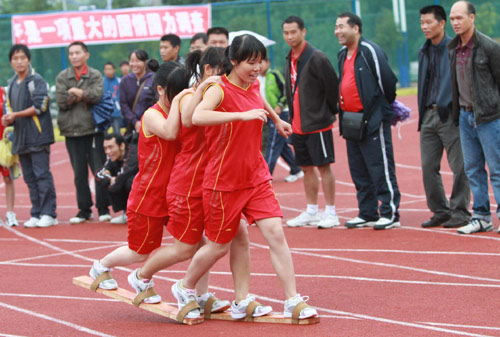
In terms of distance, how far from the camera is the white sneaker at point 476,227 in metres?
8.51

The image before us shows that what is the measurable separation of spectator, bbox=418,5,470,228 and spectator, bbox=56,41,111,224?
4.21 meters

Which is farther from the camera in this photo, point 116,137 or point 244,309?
point 116,137

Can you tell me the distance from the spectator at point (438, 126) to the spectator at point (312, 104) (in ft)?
3.31

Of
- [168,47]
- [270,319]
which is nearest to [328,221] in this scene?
[168,47]

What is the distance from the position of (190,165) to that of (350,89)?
3.87 metres

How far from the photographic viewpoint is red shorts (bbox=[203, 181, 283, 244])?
5.57 m

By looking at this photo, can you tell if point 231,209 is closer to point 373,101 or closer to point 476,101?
point 476,101

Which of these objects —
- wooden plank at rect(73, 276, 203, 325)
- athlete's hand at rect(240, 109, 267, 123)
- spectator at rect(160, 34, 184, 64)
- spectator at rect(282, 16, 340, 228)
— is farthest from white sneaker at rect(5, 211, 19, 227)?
athlete's hand at rect(240, 109, 267, 123)

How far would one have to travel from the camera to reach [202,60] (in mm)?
5801

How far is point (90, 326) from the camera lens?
19.2 ft

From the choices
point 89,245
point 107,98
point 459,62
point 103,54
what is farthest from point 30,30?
point 459,62

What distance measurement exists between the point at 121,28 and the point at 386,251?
56.9 feet

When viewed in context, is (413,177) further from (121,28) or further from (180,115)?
(121,28)

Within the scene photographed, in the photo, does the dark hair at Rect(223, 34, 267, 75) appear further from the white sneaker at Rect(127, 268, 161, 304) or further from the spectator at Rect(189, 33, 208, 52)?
the spectator at Rect(189, 33, 208, 52)
